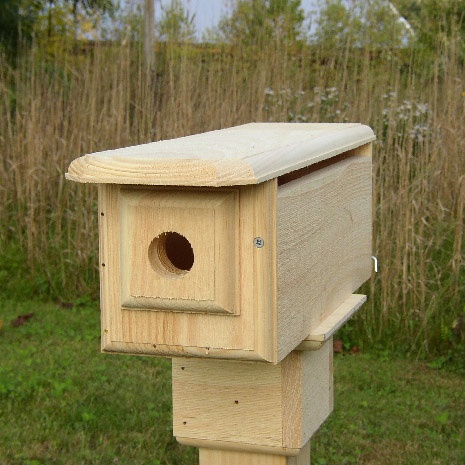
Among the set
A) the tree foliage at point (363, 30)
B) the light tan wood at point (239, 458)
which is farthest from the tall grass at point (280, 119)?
the light tan wood at point (239, 458)

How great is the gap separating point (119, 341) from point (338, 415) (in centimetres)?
228

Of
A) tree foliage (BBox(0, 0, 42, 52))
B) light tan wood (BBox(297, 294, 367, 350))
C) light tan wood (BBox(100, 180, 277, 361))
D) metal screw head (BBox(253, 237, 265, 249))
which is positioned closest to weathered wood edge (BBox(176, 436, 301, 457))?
light tan wood (BBox(297, 294, 367, 350))

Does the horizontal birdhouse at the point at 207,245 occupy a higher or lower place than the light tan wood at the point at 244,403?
higher

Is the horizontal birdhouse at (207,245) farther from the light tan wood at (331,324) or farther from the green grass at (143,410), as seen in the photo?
the green grass at (143,410)

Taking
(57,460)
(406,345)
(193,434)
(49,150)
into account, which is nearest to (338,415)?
(406,345)

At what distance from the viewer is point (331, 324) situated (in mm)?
2312

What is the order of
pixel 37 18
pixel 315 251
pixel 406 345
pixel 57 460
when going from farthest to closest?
pixel 37 18 → pixel 406 345 → pixel 57 460 → pixel 315 251

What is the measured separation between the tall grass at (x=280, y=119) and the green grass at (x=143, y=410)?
428mm

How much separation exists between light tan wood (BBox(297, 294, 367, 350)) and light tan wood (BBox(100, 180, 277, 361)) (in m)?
0.29

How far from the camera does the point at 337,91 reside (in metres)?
5.69

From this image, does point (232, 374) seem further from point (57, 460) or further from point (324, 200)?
point (57, 460)

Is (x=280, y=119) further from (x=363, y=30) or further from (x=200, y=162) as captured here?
(x=200, y=162)

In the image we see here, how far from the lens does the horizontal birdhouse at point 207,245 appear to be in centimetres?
187

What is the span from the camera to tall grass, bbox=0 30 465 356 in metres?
4.88
